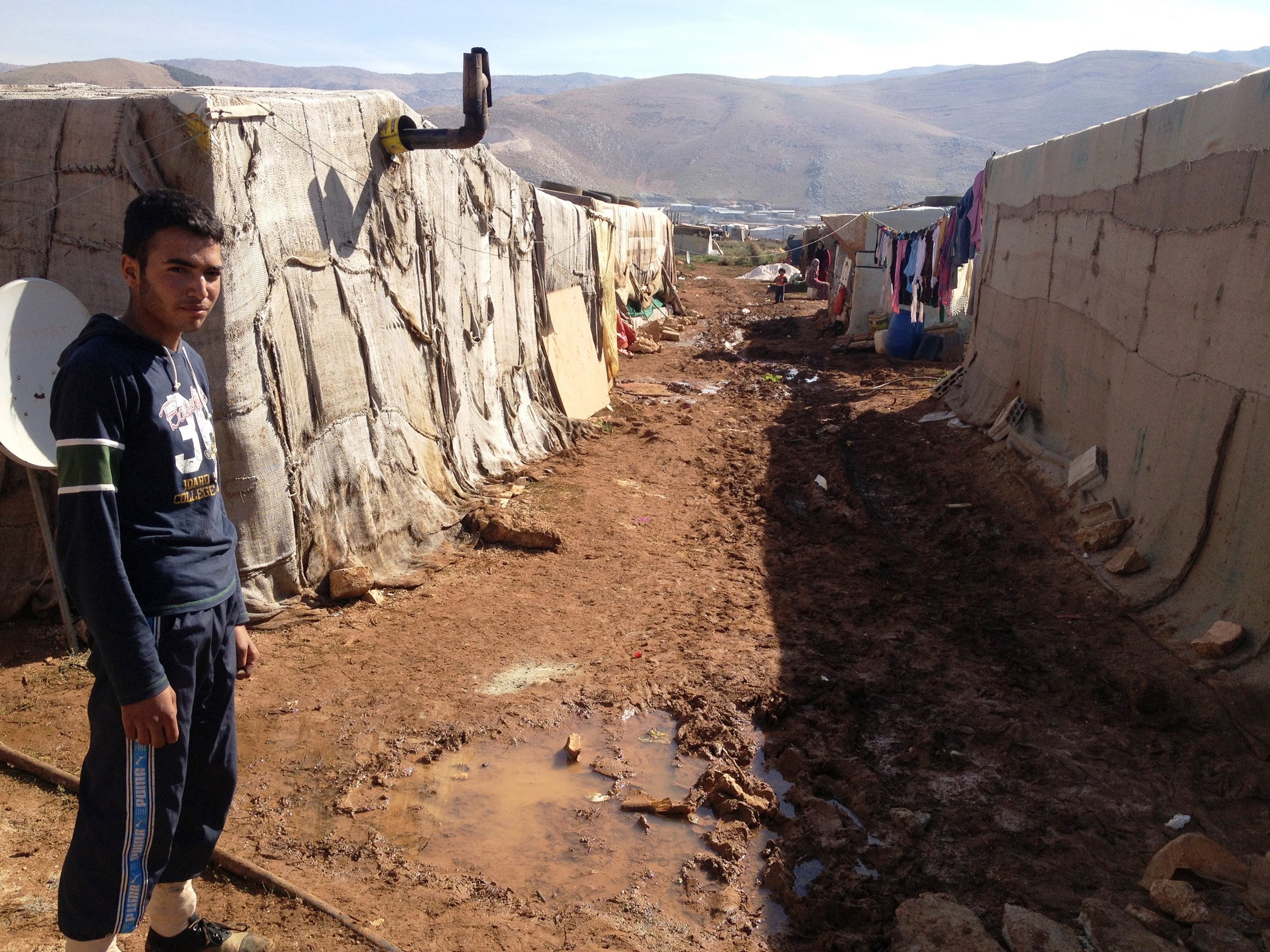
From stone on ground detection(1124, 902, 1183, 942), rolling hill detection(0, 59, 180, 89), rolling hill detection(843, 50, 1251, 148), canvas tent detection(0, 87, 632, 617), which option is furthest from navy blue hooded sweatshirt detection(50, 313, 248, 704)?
rolling hill detection(843, 50, 1251, 148)

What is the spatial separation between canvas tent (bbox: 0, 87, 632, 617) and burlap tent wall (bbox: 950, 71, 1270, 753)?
4538mm

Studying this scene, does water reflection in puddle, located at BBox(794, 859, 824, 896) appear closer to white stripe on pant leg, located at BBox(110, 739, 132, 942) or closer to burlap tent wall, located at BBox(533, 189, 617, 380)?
white stripe on pant leg, located at BBox(110, 739, 132, 942)

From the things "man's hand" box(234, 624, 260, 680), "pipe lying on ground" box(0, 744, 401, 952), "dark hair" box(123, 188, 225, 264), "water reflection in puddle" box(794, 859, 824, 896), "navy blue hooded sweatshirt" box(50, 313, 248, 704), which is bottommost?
"water reflection in puddle" box(794, 859, 824, 896)

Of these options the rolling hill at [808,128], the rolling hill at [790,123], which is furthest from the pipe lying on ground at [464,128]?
the rolling hill at [808,128]

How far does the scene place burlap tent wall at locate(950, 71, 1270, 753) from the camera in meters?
4.44

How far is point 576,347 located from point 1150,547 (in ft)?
21.2

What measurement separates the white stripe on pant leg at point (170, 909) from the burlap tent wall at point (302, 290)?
2360 mm

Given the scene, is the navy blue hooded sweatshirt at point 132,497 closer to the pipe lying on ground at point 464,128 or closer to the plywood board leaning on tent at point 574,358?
the pipe lying on ground at point 464,128

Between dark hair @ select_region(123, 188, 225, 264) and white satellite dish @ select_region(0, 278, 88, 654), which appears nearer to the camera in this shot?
dark hair @ select_region(123, 188, 225, 264)

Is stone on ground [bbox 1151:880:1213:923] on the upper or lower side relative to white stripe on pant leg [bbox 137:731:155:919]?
lower

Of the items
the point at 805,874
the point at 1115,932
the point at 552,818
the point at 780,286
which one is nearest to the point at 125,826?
the point at 552,818

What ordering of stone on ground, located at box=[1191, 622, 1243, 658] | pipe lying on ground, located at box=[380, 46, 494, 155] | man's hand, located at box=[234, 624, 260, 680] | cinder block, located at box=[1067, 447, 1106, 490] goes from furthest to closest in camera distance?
1. cinder block, located at box=[1067, 447, 1106, 490]
2. pipe lying on ground, located at box=[380, 46, 494, 155]
3. stone on ground, located at box=[1191, 622, 1243, 658]
4. man's hand, located at box=[234, 624, 260, 680]

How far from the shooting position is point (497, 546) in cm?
611

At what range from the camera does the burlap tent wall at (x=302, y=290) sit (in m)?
4.29
